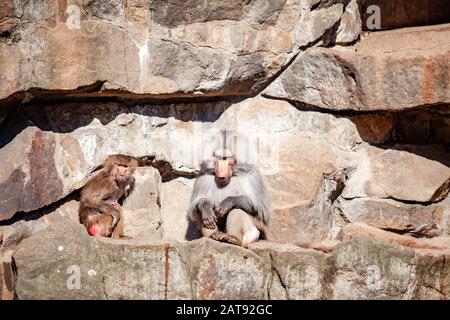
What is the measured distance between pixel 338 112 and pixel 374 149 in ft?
1.76

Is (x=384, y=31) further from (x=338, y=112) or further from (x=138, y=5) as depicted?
(x=138, y=5)

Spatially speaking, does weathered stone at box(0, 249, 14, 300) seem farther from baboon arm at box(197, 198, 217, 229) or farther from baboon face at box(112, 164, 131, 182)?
baboon arm at box(197, 198, 217, 229)

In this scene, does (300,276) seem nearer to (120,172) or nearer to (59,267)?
(59,267)

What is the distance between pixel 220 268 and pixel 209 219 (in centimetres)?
126

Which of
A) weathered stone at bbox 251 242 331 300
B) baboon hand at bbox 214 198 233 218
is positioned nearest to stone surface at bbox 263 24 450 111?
baboon hand at bbox 214 198 233 218

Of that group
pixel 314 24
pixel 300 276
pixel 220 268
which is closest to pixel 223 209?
pixel 220 268

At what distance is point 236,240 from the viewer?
8.10 metres

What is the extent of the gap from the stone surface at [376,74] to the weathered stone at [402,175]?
0.70 metres

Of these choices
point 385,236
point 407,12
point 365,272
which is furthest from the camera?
point 407,12

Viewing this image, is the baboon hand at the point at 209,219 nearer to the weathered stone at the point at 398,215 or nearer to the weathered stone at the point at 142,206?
the weathered stone at the point at 142,206

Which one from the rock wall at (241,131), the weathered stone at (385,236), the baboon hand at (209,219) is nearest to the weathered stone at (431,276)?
the rock wall at (241,131)

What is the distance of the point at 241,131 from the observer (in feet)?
30.9

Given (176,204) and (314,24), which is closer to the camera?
(314,24)

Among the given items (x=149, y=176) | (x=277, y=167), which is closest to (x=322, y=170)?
(x=277, y=167)
